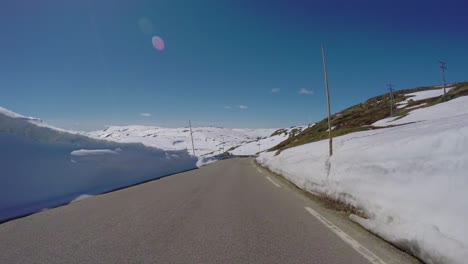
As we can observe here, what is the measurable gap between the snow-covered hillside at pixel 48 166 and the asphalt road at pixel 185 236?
71.5 inches

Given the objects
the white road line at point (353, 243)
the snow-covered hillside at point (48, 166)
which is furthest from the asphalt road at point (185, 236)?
the snow-covered hillside at point (48, 166)

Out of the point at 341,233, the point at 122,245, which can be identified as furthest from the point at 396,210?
the point at 122,245

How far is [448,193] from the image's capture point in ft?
13.0

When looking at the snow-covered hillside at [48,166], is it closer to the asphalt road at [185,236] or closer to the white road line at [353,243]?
the asphalt road at [185,236]

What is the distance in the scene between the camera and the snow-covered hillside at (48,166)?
831 centimetres

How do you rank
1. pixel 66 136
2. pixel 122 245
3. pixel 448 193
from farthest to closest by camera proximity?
pixel 66 136 < pixel 122 245 < pixel 448 193

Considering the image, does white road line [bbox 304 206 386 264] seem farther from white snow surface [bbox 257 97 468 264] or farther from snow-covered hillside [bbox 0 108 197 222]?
snow-covered hillside [bbox 0 108 197 222]

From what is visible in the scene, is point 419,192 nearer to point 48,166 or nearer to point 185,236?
point 185,236

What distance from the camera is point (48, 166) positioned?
10453 mm

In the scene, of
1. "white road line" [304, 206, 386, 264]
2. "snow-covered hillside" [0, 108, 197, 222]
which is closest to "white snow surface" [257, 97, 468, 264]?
"white road line" [304, 206, 386, 264]

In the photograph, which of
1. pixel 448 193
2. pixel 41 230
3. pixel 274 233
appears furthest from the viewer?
pixel 41 230

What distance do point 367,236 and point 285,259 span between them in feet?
6.19

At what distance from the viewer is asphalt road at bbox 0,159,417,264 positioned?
3.86m

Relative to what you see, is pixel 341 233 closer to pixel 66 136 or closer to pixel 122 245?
pixel 122 245
